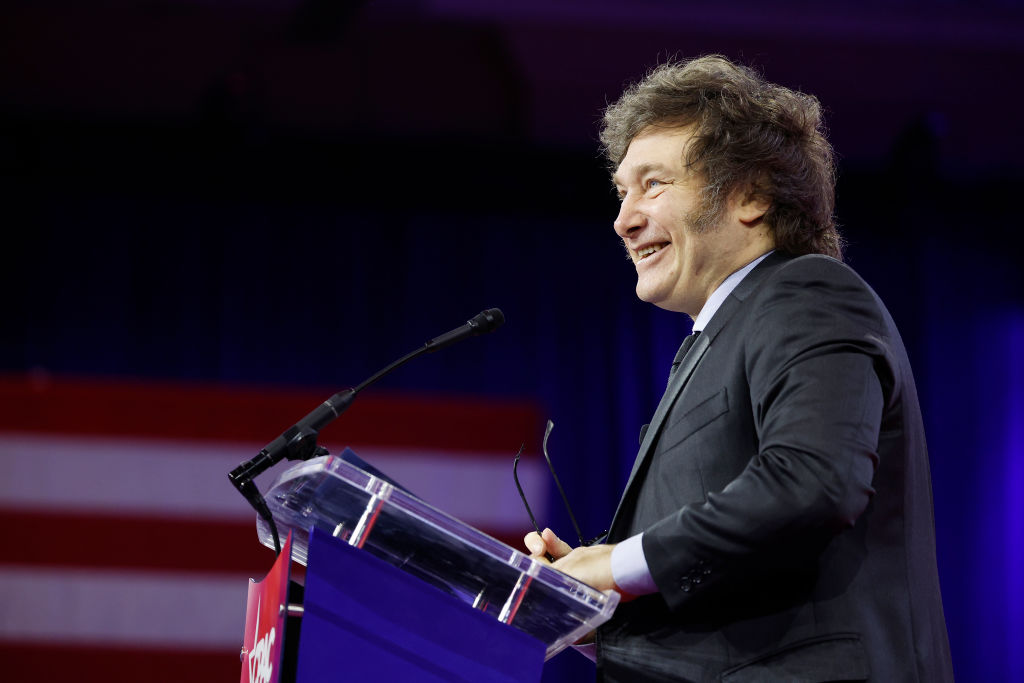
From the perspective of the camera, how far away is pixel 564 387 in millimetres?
5277

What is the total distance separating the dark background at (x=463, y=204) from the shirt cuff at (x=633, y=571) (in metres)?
3.55

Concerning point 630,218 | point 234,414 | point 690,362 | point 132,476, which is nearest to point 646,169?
point 630,218

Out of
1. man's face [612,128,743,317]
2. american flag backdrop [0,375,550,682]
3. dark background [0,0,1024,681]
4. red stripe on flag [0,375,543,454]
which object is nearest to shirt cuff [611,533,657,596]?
man's face [612,128,743,317]

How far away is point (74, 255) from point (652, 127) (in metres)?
3.78

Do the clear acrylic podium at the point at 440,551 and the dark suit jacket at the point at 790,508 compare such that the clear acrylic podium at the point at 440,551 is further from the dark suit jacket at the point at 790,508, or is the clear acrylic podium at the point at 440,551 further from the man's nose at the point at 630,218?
the man's nose at the point at 630,218

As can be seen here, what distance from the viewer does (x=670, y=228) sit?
1.74 meters

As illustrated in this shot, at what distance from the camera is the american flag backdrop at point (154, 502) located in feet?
14.7

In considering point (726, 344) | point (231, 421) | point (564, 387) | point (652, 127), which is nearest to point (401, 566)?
point (726, 344)

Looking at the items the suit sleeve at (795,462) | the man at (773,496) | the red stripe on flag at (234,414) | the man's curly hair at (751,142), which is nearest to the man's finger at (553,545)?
the man at (773,496)

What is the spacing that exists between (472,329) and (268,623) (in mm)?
591

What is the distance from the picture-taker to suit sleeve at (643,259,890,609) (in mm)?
1240

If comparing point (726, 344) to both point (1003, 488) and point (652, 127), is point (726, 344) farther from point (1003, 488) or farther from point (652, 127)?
point (1003, 488)

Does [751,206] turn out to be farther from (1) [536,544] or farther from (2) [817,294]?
(1) [536,544]

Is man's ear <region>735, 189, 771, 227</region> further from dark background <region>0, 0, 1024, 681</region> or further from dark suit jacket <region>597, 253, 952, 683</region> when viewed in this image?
dark background <region>0, 0, 1024, 681</region>
